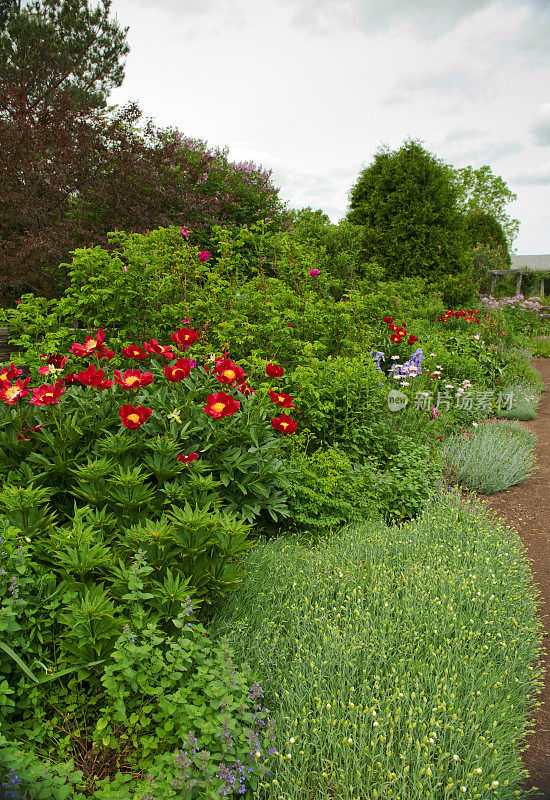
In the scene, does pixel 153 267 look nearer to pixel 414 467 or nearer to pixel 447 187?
pixel 414 467

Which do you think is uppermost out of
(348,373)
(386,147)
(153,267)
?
(386,147)

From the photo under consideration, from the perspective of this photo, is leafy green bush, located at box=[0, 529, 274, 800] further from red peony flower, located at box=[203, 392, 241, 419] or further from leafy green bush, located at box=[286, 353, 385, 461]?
leafy green bush, located at box=[286, 353, 385, 461]

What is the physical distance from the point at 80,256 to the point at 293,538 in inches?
106

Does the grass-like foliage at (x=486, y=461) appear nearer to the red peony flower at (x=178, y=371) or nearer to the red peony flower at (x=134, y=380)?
the red peony flower at (x=178, y=371)

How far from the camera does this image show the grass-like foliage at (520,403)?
732 cm

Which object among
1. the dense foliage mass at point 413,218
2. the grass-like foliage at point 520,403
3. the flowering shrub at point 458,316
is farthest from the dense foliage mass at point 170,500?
the dense foliage mass at point 413,218

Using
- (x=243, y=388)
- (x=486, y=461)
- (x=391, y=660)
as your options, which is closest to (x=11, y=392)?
(x=243, y=388)

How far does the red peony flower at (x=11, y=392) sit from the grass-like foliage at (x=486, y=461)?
366 cm

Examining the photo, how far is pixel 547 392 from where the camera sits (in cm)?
941

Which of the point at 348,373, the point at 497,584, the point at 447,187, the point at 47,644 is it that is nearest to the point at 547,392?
the point at 447,187

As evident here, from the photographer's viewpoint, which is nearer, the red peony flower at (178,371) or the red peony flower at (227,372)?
the red peony flower at (178,371)

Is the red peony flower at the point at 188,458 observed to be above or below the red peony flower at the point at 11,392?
below

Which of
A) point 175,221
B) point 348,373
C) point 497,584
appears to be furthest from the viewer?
point 175,221

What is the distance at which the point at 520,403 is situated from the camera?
7.54 meters
